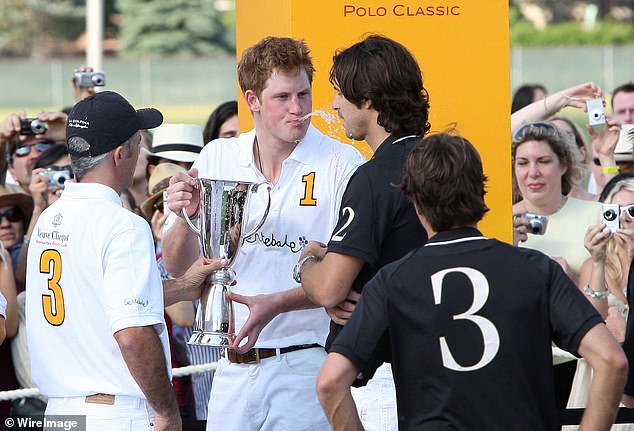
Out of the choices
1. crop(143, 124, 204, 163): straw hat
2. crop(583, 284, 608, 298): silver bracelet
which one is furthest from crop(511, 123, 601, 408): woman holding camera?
crop(143, 124, 204, 163): straw hat

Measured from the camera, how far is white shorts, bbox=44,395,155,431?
12.1ft

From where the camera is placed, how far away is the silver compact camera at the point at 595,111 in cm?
647

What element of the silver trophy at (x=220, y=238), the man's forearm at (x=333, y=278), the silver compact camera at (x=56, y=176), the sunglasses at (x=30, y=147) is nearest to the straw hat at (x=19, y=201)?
the silver compact camera at (x=56, y=176)

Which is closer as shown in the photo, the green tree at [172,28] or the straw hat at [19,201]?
the straw hat at [19,201]

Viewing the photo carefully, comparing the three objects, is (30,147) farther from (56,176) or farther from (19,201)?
(56,176)

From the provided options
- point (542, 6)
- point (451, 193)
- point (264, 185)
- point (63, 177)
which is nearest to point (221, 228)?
point (264, 185)

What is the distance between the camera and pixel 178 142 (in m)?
6.65

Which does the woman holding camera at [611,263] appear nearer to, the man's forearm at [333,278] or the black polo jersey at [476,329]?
the man's forearm at [333,278]

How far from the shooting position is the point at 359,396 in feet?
13.5

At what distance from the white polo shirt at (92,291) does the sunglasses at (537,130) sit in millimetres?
3196

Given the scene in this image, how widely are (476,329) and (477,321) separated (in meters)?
0.02

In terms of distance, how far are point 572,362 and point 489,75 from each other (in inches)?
82.7

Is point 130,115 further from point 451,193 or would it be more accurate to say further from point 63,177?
point 63,177

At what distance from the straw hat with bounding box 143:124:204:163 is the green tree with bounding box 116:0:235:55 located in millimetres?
Answer: 32641
